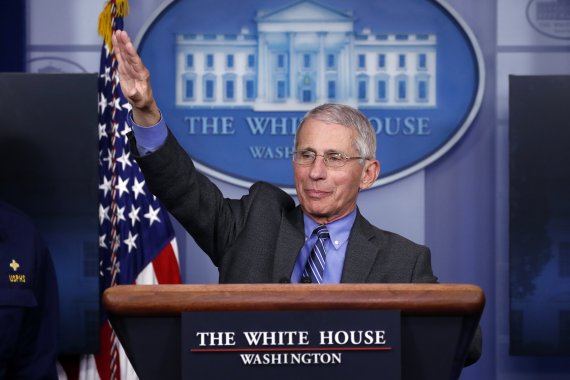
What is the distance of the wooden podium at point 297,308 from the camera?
1.23 metres

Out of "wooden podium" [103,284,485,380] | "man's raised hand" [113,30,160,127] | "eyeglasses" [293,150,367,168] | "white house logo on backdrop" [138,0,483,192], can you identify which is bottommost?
"wooden podium" [103,284,485,380]

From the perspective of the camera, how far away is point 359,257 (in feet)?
6.06

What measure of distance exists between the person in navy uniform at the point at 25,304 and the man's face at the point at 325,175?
117 centimetres

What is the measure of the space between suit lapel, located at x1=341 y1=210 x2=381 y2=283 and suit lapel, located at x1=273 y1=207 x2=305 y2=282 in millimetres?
109

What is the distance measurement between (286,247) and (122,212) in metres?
1.72

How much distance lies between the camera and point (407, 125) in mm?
3672

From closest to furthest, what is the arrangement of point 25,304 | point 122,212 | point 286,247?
point 286,247, point 25,304, point 122,212

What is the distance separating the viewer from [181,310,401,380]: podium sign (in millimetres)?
1232

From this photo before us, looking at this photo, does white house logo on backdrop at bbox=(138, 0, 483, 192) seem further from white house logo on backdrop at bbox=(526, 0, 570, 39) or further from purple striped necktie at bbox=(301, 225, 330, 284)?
purple striped necktie at bbox=(301, 225, 330, 284)

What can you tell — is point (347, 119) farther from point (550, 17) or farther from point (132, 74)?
point (550, 17)

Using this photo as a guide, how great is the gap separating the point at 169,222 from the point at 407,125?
110cm

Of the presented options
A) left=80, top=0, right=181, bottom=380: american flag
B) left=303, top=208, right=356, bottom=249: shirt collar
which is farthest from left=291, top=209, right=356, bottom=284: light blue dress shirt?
left=80, top=0, right=181, bottom=380: american flag

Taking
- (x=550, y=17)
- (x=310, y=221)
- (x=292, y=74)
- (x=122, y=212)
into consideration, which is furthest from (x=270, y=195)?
(x=550, y=17)

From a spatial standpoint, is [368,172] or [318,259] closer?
[318,259]
